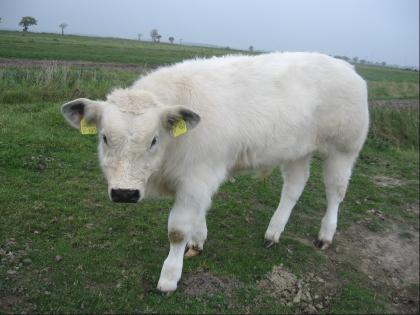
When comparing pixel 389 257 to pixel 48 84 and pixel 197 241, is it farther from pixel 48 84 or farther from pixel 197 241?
pixel 48 84

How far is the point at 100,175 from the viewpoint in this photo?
7547mm

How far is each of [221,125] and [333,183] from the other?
246 centimetres

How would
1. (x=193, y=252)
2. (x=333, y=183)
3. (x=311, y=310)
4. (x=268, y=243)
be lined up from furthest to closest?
(x=333, y=183)
(x=268, y=243)
(x=193, y=252)
(x=311, y=310)

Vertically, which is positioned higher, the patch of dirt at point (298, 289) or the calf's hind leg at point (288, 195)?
the calf's hind leg at point (288, 195)

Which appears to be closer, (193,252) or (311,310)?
(311,310)

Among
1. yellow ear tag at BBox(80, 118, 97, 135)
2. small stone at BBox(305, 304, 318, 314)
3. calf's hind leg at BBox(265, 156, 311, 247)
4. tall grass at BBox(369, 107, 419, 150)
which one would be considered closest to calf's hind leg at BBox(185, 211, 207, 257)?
calf's hind leg at BBox(265, 156, 311, 247)

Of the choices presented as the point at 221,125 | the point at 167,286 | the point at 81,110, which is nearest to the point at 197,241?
the point at 167,286

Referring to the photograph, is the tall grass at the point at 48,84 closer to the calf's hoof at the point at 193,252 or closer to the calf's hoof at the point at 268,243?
the calf's hoof at the point at 193,252

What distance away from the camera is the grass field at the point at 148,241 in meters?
4.54

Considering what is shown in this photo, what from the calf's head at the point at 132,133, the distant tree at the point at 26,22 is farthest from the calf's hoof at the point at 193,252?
the distant tree at the point at 26,22

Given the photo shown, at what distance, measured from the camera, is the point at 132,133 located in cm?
371

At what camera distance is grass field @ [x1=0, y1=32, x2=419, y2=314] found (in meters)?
4.54

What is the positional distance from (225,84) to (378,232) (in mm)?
4105

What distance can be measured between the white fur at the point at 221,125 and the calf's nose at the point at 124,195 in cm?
5
